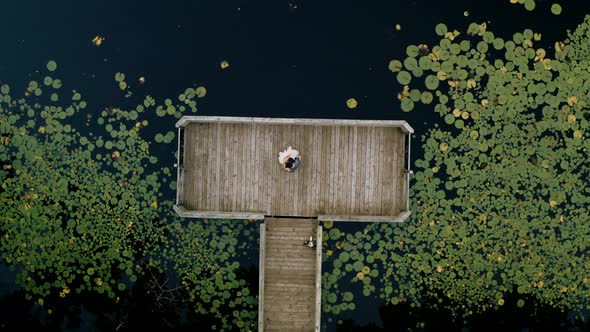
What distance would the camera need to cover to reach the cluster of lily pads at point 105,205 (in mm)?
10492

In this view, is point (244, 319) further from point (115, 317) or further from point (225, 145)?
point (225, 145)

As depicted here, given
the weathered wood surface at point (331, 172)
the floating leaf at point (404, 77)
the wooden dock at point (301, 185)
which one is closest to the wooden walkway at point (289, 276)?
the wooden dock at point (301, 185)

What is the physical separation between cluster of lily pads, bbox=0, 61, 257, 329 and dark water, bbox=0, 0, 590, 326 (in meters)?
0.38

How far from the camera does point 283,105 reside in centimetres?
1041

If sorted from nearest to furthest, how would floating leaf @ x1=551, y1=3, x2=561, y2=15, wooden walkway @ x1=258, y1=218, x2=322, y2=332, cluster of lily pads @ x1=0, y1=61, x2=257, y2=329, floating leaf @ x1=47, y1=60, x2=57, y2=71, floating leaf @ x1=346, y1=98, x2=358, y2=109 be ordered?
wooden walkway @ x1=258, y1=218, x2=322, y2=332 → floating leaf @ x1=551, y1=3, x2=561, y2=15 → floating leaf @ x1=346, y1=98, x2=358, y2=109 → cluster of lily pads @ x1=0, y1=61, x2=257, y2=329 → floating leaf @ x1=47, y1=60, x2=57, y2=71

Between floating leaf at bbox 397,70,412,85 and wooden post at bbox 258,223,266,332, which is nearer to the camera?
wooden post at bbox 258,223,266,332

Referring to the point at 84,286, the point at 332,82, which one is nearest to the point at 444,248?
the point at 332,82

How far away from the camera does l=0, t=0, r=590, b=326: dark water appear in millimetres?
10375

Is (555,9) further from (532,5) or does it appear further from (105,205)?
(105,205)

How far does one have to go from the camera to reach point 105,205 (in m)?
10.6

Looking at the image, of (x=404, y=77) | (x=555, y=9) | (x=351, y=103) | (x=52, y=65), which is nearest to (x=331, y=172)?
(x=351, y=103)

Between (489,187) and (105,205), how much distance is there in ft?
24.8

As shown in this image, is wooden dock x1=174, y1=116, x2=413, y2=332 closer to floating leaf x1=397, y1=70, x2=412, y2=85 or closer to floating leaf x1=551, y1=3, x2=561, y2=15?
floating leaf x1=397, y1=70, x2=412, y2=85

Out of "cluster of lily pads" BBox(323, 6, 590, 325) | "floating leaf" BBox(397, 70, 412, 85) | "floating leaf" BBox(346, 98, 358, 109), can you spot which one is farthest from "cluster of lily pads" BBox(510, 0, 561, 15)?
"floating leaf" BBox(346, 98, 358, 109)
